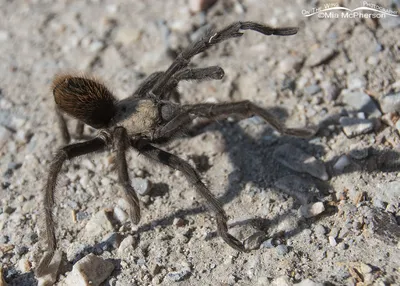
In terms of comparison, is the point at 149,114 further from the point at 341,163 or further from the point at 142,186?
the point at 341,163

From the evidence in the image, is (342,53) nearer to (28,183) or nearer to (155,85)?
(155,85)

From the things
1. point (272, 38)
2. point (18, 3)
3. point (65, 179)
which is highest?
point (18, 3)

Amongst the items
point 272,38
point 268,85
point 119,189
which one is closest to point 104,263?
point 119,189

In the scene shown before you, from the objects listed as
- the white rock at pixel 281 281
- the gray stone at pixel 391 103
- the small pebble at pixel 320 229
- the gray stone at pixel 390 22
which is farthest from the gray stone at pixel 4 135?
the gray stone at pixel 390 22

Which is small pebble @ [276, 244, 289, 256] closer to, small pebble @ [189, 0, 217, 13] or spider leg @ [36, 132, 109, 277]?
spider leg @ [36, 132, 109, 277]

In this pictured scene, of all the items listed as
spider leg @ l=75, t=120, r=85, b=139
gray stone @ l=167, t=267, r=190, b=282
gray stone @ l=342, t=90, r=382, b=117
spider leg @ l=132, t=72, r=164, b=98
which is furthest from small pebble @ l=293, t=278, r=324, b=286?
spider leg @ l=75, t=120, r=85, b=139

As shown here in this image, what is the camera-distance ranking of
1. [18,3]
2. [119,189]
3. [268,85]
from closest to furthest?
[119,189] → [268,85] → [18,3]

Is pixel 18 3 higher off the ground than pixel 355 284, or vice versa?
pixel 18 3
